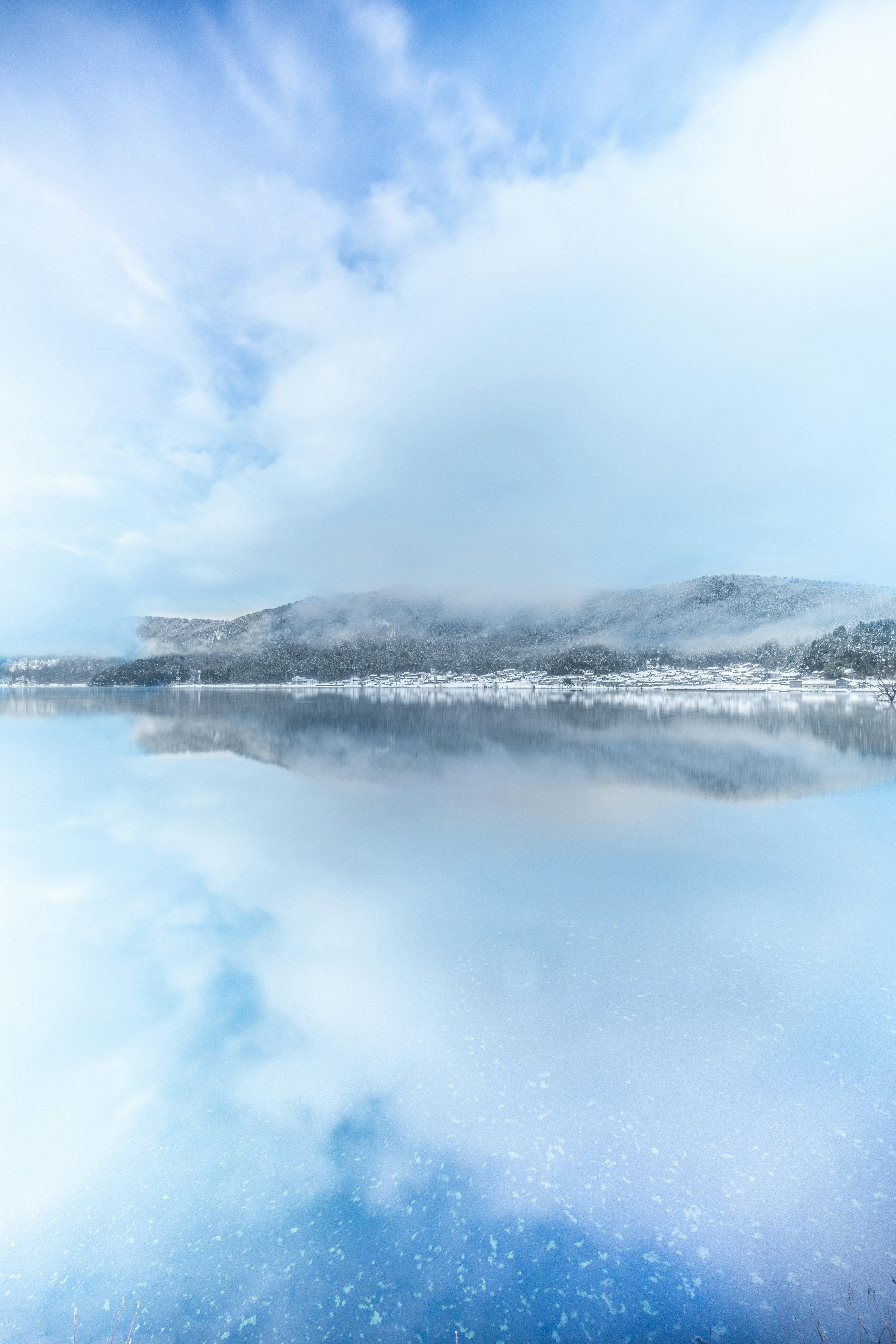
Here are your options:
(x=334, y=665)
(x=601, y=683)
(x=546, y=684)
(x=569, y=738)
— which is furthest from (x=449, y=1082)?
(x=334, y=665)

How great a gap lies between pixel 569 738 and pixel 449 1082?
26.5m

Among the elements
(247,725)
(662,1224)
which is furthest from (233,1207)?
(247,725)

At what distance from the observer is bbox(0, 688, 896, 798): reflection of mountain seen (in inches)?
832

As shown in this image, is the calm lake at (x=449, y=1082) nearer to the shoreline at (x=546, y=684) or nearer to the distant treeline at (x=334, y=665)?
the shoreline at (x=546, y=684)

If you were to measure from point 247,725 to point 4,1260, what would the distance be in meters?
37.0

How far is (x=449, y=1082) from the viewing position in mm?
5410

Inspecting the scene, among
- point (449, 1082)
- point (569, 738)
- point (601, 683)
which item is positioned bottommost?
point (601, 683)

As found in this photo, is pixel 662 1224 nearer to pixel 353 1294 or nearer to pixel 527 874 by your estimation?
pixel 353 1294

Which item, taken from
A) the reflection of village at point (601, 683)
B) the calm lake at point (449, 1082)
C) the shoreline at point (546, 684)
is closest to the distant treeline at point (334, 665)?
the shoreline at point (546, 684)

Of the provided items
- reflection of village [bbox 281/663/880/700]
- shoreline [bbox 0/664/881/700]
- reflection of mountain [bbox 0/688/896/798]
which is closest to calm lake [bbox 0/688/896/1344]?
reflection of mountain [bbox 0/688/896/798]

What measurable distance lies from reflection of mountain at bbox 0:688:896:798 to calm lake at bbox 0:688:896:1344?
7.29 m

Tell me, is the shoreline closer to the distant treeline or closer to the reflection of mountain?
the distant treeline

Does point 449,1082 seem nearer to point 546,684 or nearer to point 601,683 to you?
point 546,684

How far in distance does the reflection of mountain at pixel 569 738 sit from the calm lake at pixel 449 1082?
→ 23.9 ft
